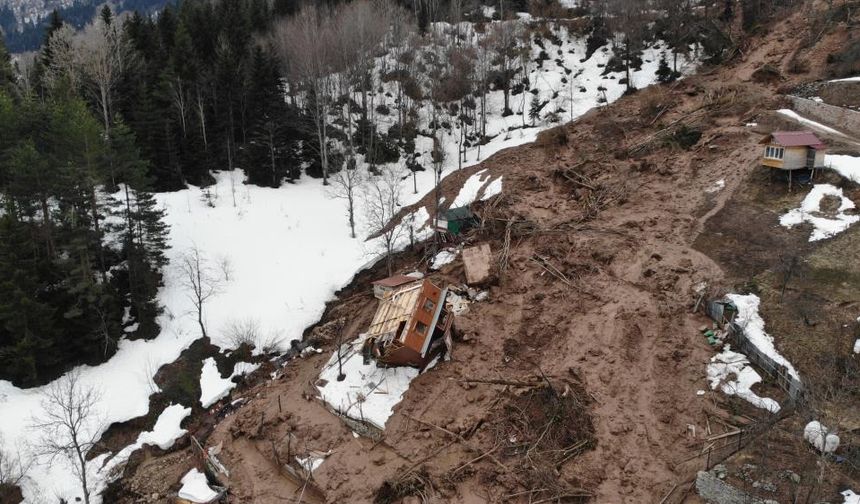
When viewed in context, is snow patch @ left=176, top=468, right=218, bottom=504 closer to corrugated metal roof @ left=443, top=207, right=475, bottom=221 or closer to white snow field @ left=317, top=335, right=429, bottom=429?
white snow field @ left=317, top=335, right=429, bottom=429

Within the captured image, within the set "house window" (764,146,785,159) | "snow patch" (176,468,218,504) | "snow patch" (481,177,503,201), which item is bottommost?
"snow patch" (176,468,218,504)

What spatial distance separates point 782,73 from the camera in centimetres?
3416

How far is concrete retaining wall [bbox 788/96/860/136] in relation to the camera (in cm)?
2652

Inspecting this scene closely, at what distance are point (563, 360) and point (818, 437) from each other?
25.7 feet

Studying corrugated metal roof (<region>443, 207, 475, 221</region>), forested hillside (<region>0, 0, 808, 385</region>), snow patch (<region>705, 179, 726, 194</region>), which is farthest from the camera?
corrugated metal roof (<region>443, 207, 475, 221</region>)

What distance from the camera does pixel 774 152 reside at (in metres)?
23.5

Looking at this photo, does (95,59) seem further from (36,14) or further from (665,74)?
(36,14)

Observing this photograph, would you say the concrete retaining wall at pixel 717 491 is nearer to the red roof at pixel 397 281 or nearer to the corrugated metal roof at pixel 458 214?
the red roof at pixel 397 281

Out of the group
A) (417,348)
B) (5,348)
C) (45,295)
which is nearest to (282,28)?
(45,295)

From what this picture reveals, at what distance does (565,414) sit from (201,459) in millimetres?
13036

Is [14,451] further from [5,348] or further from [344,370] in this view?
[344,370]

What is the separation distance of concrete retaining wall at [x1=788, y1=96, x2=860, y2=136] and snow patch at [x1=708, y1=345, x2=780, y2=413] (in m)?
17.6

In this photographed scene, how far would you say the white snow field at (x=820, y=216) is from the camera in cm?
2062

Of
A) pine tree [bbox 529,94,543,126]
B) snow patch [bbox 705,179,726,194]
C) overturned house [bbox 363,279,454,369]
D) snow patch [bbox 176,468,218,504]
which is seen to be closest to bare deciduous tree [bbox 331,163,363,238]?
overturned house [bbox 363,279,454,369]
